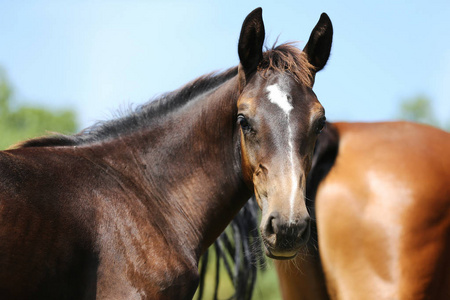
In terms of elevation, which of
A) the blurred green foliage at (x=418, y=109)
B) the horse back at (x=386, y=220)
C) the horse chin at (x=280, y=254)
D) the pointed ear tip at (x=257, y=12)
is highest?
the pointed ear tip at (x=257, y=12)

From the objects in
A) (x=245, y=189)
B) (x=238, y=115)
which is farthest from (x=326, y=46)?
(x=245, y=189)

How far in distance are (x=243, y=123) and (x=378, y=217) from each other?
1.42 meters

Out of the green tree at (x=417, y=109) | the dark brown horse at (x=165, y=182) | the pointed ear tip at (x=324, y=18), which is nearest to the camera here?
the dark brown horse at (x=165, y=182)

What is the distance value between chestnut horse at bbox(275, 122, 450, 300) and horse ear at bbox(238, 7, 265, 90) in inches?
38.1

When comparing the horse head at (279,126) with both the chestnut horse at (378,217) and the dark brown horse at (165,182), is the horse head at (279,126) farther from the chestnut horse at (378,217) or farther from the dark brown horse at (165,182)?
the chestnut horse at (378,217)

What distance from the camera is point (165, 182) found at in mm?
3559

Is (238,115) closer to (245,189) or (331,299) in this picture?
(245,189)

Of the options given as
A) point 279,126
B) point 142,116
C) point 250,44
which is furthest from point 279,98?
point 142,116

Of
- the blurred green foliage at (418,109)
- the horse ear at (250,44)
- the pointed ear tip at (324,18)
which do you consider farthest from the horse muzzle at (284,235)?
the blurred green foliage at (418,109)

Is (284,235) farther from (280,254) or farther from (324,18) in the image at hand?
(324,18)

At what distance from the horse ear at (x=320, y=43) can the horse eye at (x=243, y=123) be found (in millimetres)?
762

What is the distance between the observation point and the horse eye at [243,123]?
10.8 ft

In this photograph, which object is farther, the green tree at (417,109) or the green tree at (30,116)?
the green tree at (417,109)

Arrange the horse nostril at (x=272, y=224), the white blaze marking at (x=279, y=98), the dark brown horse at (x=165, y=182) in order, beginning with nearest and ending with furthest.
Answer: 1. the dark brown horse at (x=165, y=182)
2. the horse nostril at (x=272, y=224)
3. the white blaze marking at (x=279, y=98)
